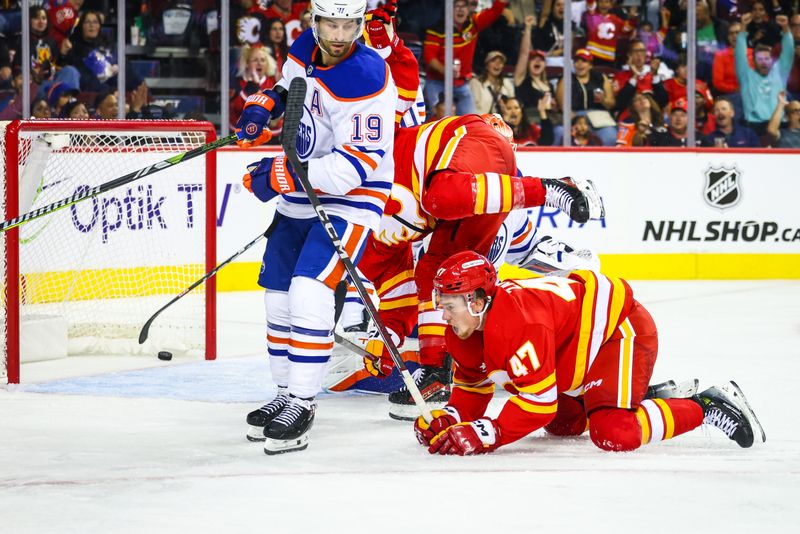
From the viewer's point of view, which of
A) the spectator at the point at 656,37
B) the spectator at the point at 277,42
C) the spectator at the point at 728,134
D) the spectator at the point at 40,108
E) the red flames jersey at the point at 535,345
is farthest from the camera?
the spectator at the point at 656,37

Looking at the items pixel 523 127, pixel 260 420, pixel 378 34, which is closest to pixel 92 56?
pixel 523 127

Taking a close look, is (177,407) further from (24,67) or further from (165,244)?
(24,67)

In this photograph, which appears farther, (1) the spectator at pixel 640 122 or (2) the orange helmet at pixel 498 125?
(1) the spectator at pixel 640 122

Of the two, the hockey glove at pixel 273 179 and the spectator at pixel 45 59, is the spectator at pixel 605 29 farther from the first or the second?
the hockey glove at pixel 273 179

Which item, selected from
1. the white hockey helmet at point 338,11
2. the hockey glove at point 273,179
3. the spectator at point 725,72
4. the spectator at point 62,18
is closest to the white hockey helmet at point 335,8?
the white hockey helmet at point 338,11

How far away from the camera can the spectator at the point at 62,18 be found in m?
7.43

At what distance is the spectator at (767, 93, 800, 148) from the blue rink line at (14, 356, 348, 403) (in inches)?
169

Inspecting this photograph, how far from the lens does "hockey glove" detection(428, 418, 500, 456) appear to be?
10.8 feet

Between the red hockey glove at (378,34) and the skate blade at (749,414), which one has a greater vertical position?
the red hockey glove at (378,34)

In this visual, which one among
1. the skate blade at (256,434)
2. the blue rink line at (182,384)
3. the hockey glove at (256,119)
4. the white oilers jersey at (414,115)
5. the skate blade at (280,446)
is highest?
the hockey glove at (256,119)

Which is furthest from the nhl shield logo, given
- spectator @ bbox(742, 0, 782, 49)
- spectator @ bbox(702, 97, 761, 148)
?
spectator @ bbox(742, 0, 782, 49)

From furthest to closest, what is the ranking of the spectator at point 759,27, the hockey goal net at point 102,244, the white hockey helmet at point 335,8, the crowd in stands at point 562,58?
the spectator at point 759,27 → the crowd in stands at point 562,58 → the hockey goal net at point 102,244 → the white hockey helmet at point 335,8

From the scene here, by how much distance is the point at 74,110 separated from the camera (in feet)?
24.0

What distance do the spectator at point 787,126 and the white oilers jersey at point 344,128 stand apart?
4953 mm
